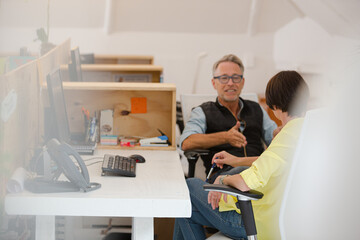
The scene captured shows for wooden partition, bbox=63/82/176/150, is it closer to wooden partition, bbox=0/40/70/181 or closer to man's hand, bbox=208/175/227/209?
wooden partition, bbox=0/40/70/181

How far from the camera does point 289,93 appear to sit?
165 cm

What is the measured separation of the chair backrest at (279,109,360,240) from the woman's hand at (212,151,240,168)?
2.76ft

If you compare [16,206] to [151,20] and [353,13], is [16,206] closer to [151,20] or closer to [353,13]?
[353,13]

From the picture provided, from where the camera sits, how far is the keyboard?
1769 mm

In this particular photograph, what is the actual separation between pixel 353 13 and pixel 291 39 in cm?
196

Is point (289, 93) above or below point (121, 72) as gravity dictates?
above

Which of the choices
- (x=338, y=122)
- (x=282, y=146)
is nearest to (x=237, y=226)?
(x=282, y=146)

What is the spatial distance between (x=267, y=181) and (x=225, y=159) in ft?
2.23

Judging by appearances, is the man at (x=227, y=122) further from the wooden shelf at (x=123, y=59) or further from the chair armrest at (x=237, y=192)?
the wooden shelf at (x=123, y=59)

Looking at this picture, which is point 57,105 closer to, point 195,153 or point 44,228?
point 44,228

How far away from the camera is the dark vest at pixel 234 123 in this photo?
2.65m

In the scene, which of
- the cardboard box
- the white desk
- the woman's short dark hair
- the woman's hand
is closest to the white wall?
the cardboard box

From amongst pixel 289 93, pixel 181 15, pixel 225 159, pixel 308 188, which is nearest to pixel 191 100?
pixel 225 159

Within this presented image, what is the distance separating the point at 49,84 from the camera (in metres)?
1.67
